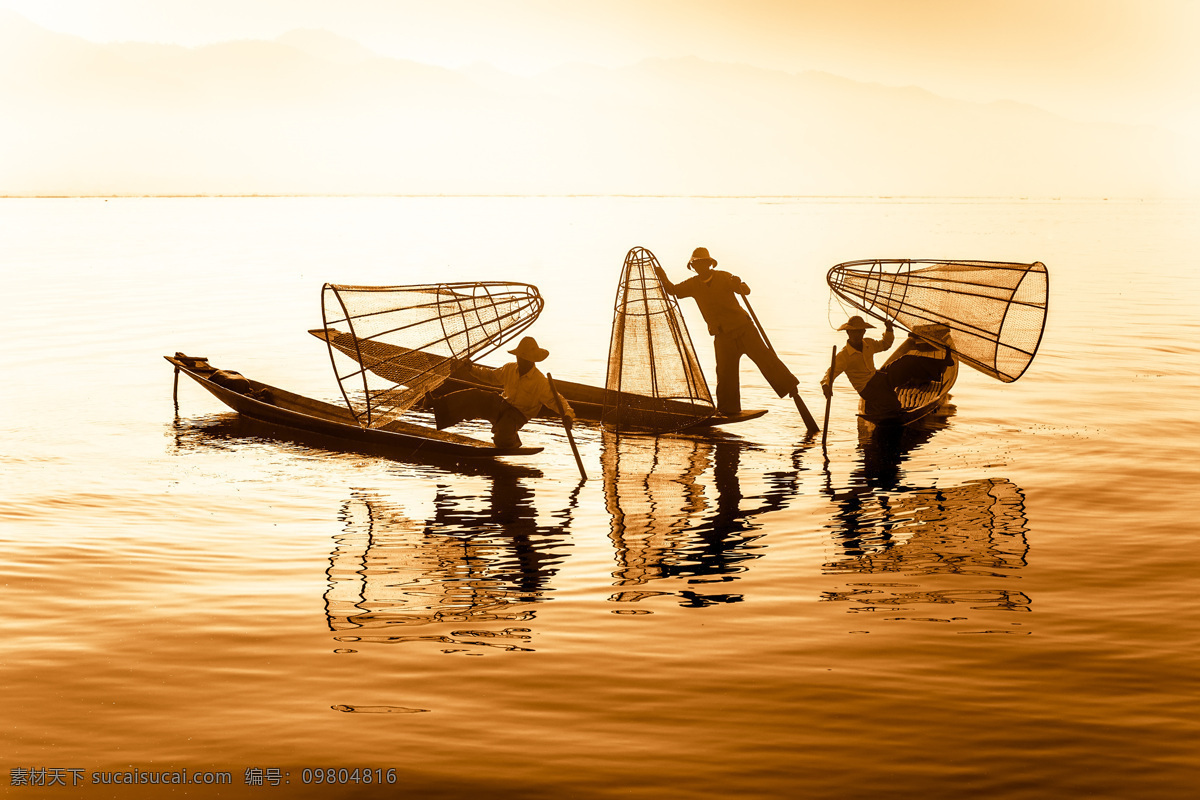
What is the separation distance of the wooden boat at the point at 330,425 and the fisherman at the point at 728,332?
12.2 feet

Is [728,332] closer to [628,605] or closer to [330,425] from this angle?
[330,425]

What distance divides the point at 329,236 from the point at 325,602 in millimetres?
77631

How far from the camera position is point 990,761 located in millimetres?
5562

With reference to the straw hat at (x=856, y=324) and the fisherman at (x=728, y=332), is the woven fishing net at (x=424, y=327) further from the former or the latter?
the straw hat at (x=856, y=324)

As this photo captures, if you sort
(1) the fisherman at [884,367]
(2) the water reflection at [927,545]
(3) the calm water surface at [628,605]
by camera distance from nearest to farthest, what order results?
(3) the calm water surface at [628,605] < (2) the water reflection at [927,545] < (1) the fisherman at [884,367]

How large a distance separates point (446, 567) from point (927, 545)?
14.4 feet

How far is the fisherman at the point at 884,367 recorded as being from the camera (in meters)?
14.7

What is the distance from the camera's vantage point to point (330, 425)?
1409cm

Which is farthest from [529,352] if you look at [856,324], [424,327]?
[856,324]

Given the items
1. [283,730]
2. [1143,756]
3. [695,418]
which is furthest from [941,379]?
[283,730]

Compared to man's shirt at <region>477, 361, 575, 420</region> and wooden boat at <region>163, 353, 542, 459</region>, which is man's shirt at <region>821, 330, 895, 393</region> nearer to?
man's shirt at <region>477, 361, 575, 420</region>

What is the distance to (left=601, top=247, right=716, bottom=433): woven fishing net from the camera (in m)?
15.1

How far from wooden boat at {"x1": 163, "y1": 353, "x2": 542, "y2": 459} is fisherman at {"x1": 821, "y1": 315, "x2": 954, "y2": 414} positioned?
5.21 metres

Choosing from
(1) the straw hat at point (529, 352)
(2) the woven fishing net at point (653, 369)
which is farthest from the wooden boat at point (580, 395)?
(1) the straw hat at point (529, 352)
